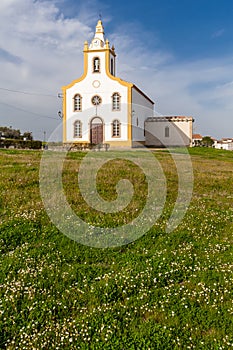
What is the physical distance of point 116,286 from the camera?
5.66 m

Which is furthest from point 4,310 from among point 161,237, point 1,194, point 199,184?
point 199,184

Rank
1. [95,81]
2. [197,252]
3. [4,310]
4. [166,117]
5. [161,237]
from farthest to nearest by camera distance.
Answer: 1. [166,117]
2. [95,81]
3. [161,237]
4. [197,252]
5. [4,310]

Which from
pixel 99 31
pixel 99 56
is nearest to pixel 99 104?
pixel 99 56

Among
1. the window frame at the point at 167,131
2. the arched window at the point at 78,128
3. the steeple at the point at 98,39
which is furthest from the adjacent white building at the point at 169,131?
the steeple at the point at 98,39

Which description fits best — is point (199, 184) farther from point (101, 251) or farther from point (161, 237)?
point (101, 251)

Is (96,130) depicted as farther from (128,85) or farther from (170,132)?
(170,132)

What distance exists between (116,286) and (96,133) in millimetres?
41627

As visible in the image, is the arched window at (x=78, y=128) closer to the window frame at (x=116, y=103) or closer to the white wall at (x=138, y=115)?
the window frame at (x=116, y=103)

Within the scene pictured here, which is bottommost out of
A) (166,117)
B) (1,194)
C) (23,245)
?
(23,245)

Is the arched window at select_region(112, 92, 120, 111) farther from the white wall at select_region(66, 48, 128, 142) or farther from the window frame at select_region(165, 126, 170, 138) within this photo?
the window frame at select_region(165, 126, 170, 138)

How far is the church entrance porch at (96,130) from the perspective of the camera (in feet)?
150

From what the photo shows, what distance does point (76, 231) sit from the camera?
759cm

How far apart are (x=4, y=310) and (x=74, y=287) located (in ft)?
3.92

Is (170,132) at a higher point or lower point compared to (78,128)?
higher
